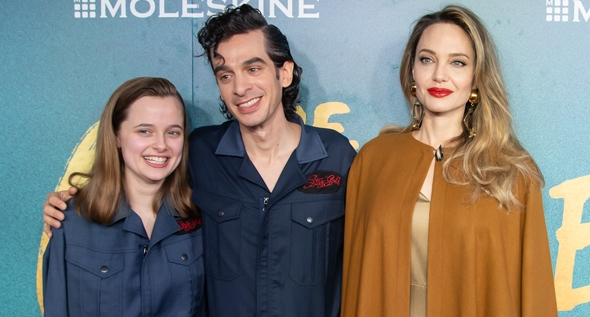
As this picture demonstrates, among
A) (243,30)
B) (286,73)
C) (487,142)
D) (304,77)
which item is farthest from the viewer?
(304,77)

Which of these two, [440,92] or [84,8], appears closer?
[440,92]

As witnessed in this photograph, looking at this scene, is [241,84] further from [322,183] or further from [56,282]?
[56,282]

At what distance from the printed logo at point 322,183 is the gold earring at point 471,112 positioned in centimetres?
52

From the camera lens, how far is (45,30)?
273 centimetres

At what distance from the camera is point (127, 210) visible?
2.17 metres

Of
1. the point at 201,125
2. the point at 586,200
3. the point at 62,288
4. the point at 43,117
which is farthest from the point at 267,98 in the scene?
the point at 586,200

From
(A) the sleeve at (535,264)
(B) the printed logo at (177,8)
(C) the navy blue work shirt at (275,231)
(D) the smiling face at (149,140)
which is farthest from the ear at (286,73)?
(A) the sleeve at (535,264)

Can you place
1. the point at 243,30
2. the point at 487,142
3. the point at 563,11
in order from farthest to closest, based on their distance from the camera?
1. the point at 563,11
2. the point at 243,30
3. the point at 487,142

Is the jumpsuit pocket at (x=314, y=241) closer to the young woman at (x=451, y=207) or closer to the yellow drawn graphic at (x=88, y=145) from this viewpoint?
the young woman at (x=451, y=207)

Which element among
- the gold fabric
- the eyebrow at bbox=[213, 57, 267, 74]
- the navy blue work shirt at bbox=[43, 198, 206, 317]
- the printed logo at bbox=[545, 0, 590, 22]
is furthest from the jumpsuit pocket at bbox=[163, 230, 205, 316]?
the printed logo at bbox=[545, 0, 590, 22]

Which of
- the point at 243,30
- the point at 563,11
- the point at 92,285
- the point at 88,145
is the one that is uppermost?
the point at 563,11

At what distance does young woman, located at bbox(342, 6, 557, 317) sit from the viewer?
1.94 m

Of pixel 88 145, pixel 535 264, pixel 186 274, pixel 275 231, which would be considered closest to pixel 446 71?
pixel 535 264

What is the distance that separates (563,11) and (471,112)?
2.61ft
